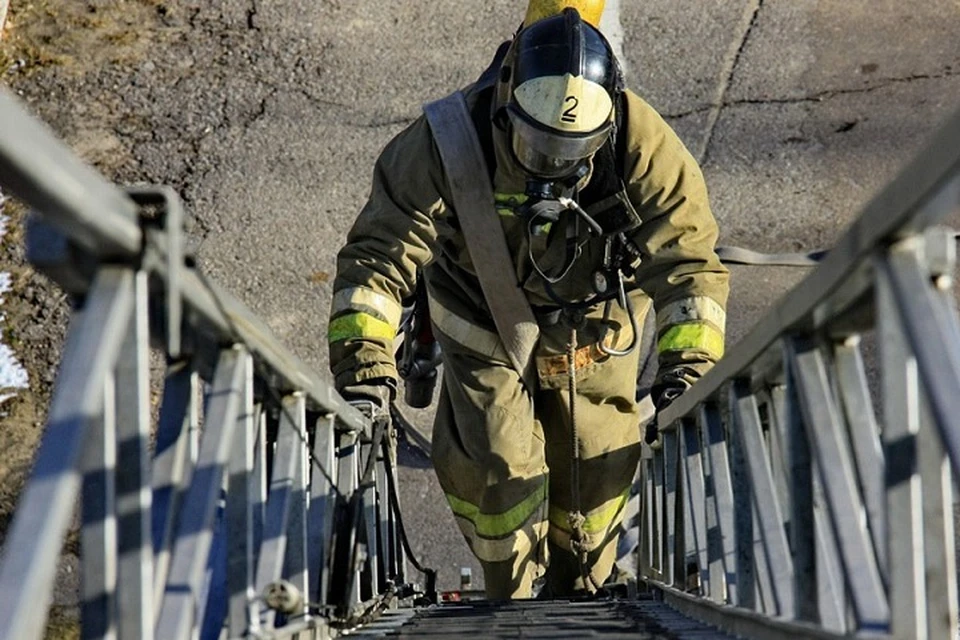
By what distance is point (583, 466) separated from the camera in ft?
17.4

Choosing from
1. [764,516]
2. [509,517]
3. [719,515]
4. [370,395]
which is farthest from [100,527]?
[509,517]

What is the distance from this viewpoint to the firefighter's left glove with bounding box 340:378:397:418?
4355mm

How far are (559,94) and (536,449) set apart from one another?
1.42 m

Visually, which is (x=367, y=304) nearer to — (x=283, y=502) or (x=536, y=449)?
(x=536, y=449)

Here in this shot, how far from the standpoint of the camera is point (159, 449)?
100.0 inches

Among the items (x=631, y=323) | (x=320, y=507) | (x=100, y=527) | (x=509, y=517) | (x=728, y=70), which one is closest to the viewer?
(x=100, y=527)

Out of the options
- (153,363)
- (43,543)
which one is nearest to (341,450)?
(43,543)

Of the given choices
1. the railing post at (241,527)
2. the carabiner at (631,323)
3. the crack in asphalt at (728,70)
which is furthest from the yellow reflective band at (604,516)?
the crack in asphalt at (728,70)

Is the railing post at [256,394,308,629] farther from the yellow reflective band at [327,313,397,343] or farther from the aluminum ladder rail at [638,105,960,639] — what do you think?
the yellow reflective band at [327,313,397,343]

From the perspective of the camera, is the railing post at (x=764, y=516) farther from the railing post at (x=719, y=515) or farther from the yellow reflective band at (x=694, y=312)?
the yellow reflective band at (x=694, y=312)

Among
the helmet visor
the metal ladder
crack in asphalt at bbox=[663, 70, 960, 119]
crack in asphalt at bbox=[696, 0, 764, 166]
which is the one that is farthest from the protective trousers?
crack in asphalt at bbox=[663, 70, 960, 119]

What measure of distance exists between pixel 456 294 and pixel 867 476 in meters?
2.84

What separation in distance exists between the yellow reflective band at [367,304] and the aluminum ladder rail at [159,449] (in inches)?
31.9

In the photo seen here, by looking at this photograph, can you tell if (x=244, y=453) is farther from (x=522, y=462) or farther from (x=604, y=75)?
(x=522, y=462)
